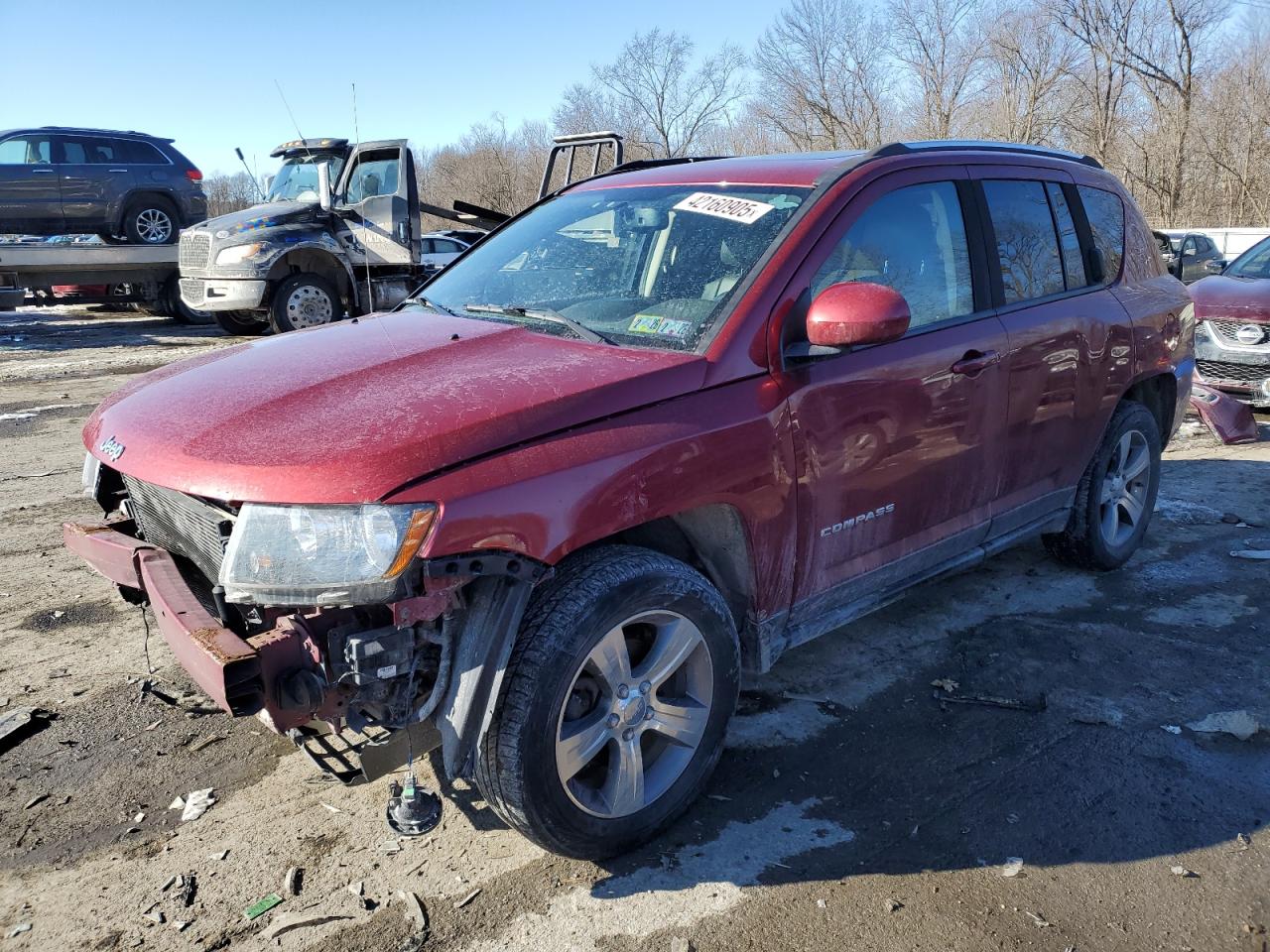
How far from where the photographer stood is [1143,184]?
102 feet

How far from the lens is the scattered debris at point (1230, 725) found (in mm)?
3375

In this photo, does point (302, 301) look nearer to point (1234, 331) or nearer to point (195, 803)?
point (1234, 331)

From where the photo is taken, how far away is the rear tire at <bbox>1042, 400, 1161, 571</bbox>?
4535mm

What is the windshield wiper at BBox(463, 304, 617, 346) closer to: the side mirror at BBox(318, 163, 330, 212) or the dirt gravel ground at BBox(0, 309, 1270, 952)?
the dirt gravel ground at BBox(0, 309, 1270, 952)

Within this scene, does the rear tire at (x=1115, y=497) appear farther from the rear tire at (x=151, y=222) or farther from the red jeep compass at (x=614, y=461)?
the rear tire at (x=151, y=222)

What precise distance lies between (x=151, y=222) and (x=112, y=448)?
1481 centimetres

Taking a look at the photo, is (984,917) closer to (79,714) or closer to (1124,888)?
(1124,888)

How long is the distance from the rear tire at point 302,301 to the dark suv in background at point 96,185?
4.44m

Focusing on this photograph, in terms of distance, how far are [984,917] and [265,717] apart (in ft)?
6.13

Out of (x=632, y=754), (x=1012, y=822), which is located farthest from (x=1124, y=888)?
(x=632, y=754)

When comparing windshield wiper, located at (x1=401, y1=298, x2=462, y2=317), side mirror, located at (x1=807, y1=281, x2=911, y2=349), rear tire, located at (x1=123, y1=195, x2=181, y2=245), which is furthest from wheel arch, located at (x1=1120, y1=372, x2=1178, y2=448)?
rear tire, located at (x1=123, y1=195, x2=181, y2=245)

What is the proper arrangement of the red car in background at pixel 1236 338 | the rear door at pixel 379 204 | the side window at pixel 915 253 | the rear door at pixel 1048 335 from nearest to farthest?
the side window at pixel 915 253, the rear door at pixel 1048 335, the red car in background at pixel 1236 338, the rear door at pixel 379 204

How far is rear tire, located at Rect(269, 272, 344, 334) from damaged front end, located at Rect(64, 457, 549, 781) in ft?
35.2

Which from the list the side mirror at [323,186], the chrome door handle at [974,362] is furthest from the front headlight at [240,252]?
the chrome door handle at [974,362]
